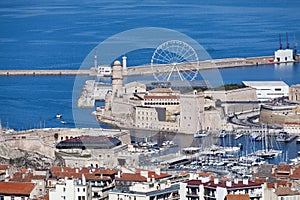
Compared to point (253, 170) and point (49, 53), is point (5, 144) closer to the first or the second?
point (253, 170)

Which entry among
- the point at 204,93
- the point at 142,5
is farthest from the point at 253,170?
the point at 142,5

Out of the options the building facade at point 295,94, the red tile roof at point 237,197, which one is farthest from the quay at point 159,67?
the red tile roof at point 237,197

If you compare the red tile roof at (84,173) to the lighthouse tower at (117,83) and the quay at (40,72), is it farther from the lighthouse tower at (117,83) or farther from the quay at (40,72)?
the quay at (40,72)

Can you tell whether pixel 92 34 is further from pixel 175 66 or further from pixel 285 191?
pixel 285 191

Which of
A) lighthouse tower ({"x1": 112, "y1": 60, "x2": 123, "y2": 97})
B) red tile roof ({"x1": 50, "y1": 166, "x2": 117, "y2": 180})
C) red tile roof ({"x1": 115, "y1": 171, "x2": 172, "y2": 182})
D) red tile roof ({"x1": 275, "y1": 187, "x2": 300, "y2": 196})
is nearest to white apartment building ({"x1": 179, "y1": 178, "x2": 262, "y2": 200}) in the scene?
red tile roof ({"x1": 275, "y1": 187, "x2": 300, "y2": 196})

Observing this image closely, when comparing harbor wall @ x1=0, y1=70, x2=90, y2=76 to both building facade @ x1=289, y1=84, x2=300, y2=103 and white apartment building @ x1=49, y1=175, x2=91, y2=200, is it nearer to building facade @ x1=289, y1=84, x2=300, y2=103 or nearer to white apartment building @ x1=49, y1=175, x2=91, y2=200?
building facade @ x1=289, y1=84, x2=300, y2=103
